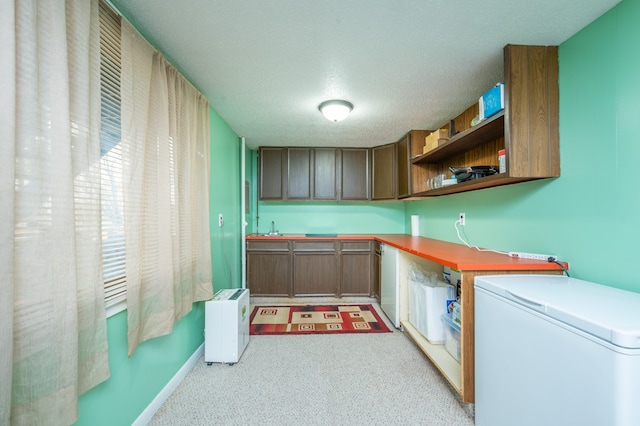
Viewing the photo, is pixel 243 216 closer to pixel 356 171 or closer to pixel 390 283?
pixel 356 171

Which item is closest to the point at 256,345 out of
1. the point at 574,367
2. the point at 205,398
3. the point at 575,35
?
the point at 205,398

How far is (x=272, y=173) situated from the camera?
3627mm

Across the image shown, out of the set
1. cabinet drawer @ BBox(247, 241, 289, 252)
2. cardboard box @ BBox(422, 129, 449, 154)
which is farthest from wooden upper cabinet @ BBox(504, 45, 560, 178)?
cabinet drawer @ BBox(247, 241, 289, 252)

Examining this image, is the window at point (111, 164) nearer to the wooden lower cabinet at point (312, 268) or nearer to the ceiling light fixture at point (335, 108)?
the ceiling light fixture at point (335, 108)

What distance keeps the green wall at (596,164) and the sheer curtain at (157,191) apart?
7.61 feet

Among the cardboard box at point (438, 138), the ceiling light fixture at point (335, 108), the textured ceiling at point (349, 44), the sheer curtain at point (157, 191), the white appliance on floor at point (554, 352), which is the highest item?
the textured ceiling at point (349, 44)

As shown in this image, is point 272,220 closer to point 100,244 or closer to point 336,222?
point 336,222

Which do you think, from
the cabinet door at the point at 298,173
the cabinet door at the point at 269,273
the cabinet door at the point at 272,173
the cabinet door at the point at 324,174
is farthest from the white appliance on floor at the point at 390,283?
the cabinet door at the point at 272,173

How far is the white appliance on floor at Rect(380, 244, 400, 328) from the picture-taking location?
2471 millimetres

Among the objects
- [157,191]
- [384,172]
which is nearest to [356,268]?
[384,172]

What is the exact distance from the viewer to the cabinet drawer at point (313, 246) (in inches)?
134

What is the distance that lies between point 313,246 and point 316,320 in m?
1.01

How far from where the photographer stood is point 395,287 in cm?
248

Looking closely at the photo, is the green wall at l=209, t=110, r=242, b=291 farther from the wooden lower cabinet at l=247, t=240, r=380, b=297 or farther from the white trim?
the wooden lower cabinet at l=247, t=240, r=380, b=297
